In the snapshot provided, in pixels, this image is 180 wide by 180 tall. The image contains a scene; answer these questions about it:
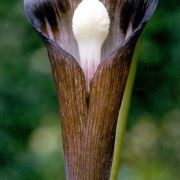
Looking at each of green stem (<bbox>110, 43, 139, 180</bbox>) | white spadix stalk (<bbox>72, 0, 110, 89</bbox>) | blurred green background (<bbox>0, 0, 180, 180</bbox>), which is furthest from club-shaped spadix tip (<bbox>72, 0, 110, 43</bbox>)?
blurred green background (<bbox>0, 0, 180, 180</bbox>)

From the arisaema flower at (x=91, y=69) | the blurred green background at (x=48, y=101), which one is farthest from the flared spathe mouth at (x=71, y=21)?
the blurred green background at (x=48, y=101)

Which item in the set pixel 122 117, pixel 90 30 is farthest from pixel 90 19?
pixel 122 117

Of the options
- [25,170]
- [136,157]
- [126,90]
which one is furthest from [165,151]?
[126,90]

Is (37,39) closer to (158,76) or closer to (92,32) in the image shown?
(158,76)

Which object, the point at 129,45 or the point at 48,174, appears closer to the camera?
the point at 129,45

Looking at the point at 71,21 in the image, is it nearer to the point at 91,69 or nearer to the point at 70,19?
the point at 70,19

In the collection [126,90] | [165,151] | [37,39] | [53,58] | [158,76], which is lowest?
[165,151]
